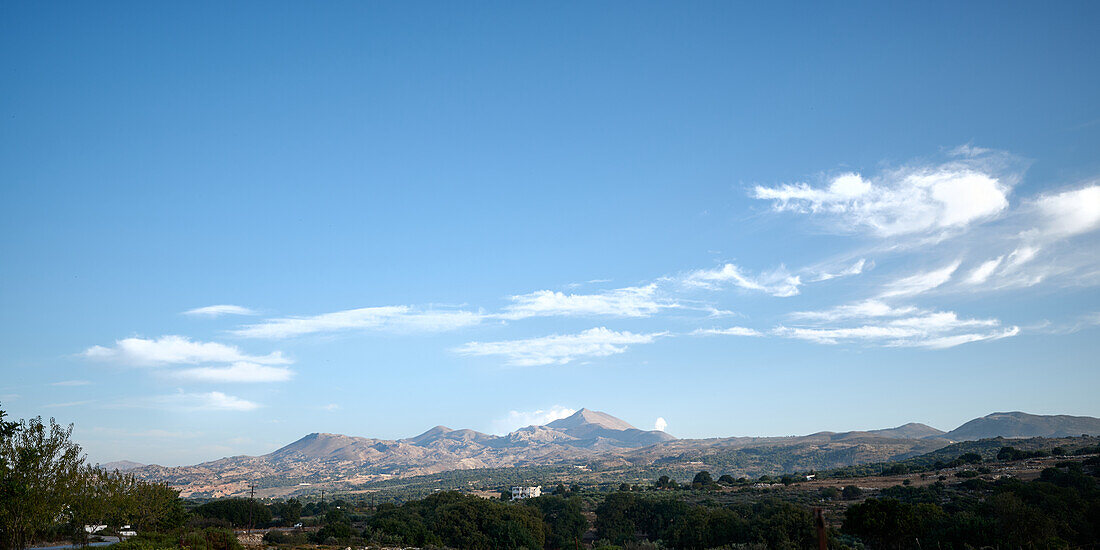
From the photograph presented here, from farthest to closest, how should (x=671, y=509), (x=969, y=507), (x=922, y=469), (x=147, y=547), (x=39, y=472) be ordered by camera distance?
1. (x=922, y=469)
2. (x=671, y=509)
3. (x=969, y=507)
4. (x=147, y=547)
5. (x=39, y=472)

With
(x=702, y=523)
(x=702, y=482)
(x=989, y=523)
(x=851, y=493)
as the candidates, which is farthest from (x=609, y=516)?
(x=702, y=482)

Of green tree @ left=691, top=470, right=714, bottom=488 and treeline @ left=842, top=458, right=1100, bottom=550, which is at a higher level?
treeline @ left=842, top=458, right=1100, bottom=550

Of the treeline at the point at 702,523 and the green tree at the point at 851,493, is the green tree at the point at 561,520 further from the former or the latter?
the green tree at the point at 851,493

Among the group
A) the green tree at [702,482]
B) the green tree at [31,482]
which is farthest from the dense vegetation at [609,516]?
the green tree at [702,482]

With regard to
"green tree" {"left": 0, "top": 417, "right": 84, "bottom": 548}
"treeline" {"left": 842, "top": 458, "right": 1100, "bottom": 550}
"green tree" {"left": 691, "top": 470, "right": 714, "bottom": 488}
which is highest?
"green tree" {"left": 0, "top": 417, "right": 84, "bottom": 548}

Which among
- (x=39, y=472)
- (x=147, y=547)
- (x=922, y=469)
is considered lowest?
(x=922, y=469)

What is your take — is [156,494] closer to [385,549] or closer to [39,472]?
[385,549]

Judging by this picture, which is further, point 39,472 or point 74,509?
point 74,509

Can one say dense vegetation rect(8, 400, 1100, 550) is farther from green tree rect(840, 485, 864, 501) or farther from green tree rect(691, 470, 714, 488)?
green tree rect(691, 470, 714, 488)

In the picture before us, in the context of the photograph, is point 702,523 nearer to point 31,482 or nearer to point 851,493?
point 851,493

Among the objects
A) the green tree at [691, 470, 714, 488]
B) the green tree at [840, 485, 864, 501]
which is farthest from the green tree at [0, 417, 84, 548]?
the green tree at [691, 470, 714, 488]

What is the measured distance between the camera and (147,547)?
97.5 ft

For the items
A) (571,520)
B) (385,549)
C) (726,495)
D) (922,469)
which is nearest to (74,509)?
(385,549)

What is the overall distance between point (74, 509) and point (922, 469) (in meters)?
94.6
